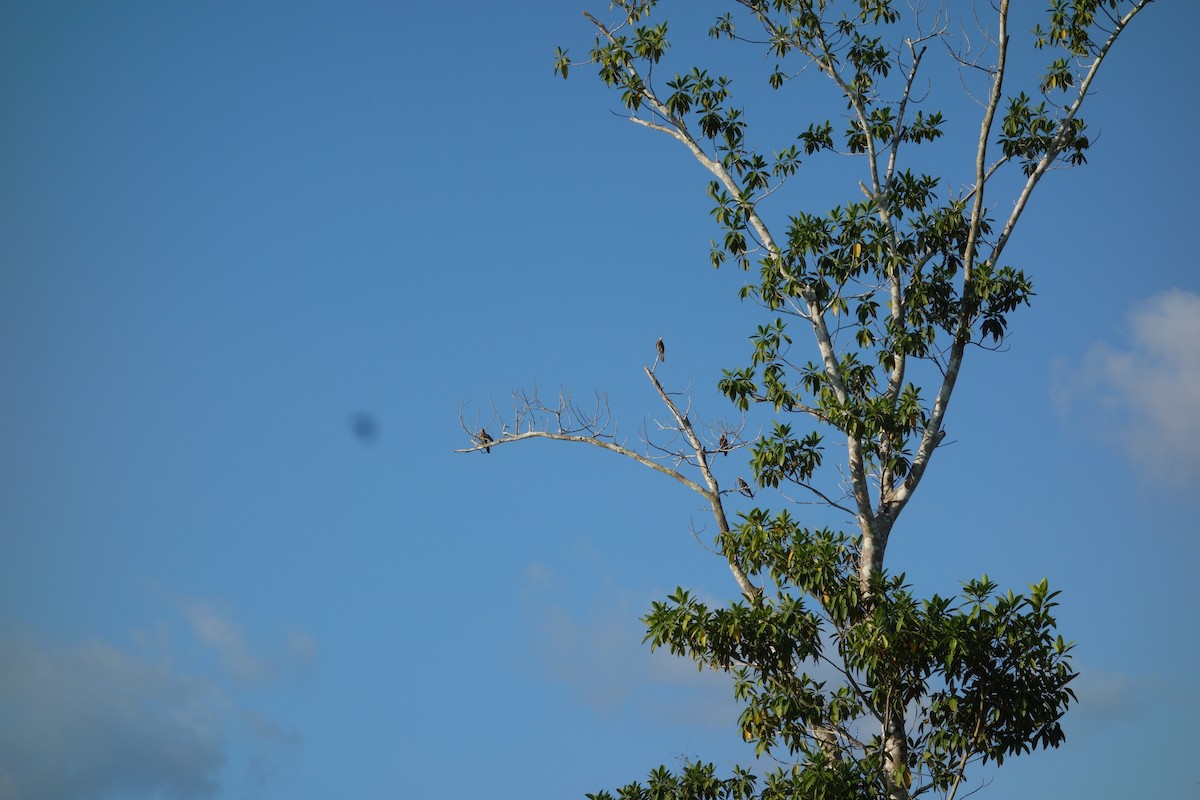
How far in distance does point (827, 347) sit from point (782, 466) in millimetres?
1629

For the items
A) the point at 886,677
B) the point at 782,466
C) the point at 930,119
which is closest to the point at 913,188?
the point at 930,119

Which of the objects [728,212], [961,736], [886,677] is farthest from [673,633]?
[728,212]

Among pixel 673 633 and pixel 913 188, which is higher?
pixel 913 188

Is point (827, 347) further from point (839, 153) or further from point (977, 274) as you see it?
point (839, 153)

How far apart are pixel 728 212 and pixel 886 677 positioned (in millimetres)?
5274

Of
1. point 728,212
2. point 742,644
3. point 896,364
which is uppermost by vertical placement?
point 728,212

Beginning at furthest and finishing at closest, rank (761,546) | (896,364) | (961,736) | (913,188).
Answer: (913,188) → (896,364) → (761,546) → (961,736)

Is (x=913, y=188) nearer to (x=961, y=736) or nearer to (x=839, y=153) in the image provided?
(x=839, y=153)

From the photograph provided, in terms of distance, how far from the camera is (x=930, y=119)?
14336mm

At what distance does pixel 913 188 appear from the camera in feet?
45.9

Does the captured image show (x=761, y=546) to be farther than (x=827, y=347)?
No

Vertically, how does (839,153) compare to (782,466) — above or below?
above

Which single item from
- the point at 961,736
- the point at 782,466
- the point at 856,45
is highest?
the point at 856,45

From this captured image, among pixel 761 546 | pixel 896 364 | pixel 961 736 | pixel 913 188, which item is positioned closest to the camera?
pixel 961 736
